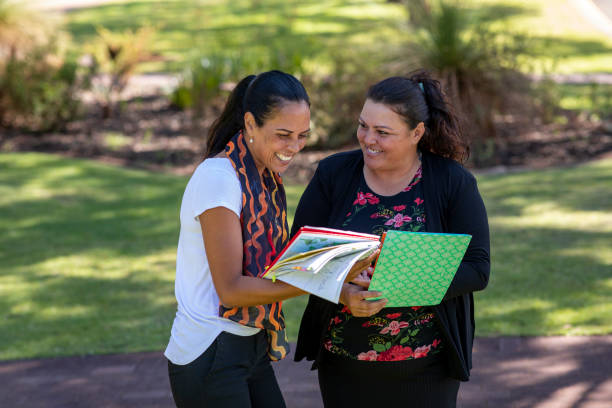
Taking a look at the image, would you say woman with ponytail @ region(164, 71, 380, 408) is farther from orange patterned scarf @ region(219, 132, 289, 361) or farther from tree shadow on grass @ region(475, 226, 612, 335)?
tree shadow on grass @ region(475, 226, 612, 335)

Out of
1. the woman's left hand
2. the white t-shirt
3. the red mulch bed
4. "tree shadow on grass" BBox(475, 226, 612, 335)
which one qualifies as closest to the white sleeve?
the white t-shirt

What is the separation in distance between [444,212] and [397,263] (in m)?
0.46

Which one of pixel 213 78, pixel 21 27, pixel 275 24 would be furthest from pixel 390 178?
pixel 275 24

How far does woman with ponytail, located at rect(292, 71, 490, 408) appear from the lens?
2.76 m

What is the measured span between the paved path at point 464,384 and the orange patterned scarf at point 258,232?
2018 millimetres

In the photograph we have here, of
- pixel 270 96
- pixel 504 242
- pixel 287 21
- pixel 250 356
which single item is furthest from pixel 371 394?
pixel 287 21

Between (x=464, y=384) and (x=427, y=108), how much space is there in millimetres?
2266

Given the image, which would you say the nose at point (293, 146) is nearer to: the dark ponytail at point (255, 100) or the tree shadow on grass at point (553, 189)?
the dark ponytail at point (255, 100)

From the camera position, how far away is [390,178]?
2900 millimetres

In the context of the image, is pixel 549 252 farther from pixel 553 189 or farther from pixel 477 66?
pixel 477 66

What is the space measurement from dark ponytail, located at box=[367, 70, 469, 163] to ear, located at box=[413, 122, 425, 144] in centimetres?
1

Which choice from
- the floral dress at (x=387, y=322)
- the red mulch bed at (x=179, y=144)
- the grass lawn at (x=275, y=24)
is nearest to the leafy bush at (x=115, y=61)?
the red mulch bed at (x=179, y=144)

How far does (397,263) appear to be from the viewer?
2441mm

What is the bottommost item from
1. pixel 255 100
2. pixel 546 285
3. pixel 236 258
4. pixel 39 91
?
pixel 546 285
